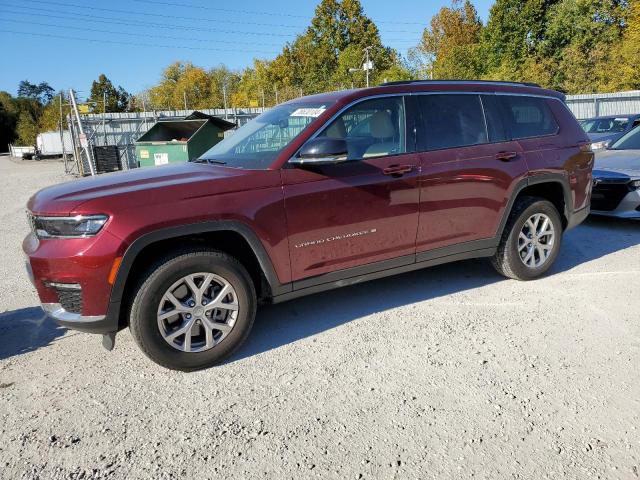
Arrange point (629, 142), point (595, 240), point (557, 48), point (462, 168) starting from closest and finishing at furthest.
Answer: point (462, 168)
point (595, 240)
point (629, 142)
point (557, 48)

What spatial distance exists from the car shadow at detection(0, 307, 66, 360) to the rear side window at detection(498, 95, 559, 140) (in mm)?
4309

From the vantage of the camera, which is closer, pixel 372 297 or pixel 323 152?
pixel 323 152

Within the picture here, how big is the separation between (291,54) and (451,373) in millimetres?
56667

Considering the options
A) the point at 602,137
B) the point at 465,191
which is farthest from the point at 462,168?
the point at 602,137

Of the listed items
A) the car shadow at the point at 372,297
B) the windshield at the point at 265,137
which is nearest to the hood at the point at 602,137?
the car shadow at the point at 372,297

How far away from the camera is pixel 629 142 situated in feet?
26.1

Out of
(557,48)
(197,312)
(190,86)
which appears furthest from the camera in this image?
(190,86)

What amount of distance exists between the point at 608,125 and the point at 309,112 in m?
13.6

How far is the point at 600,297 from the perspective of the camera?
4.20m

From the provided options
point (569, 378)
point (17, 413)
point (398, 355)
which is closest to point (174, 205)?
point (17, 413)

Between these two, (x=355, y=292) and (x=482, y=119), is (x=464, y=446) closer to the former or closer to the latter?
(x=355, y=292)

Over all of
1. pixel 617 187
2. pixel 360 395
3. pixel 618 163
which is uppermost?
pixel 618 163

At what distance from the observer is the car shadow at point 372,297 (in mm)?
3748

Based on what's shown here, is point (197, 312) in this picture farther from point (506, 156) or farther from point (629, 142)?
point (629, 142)
